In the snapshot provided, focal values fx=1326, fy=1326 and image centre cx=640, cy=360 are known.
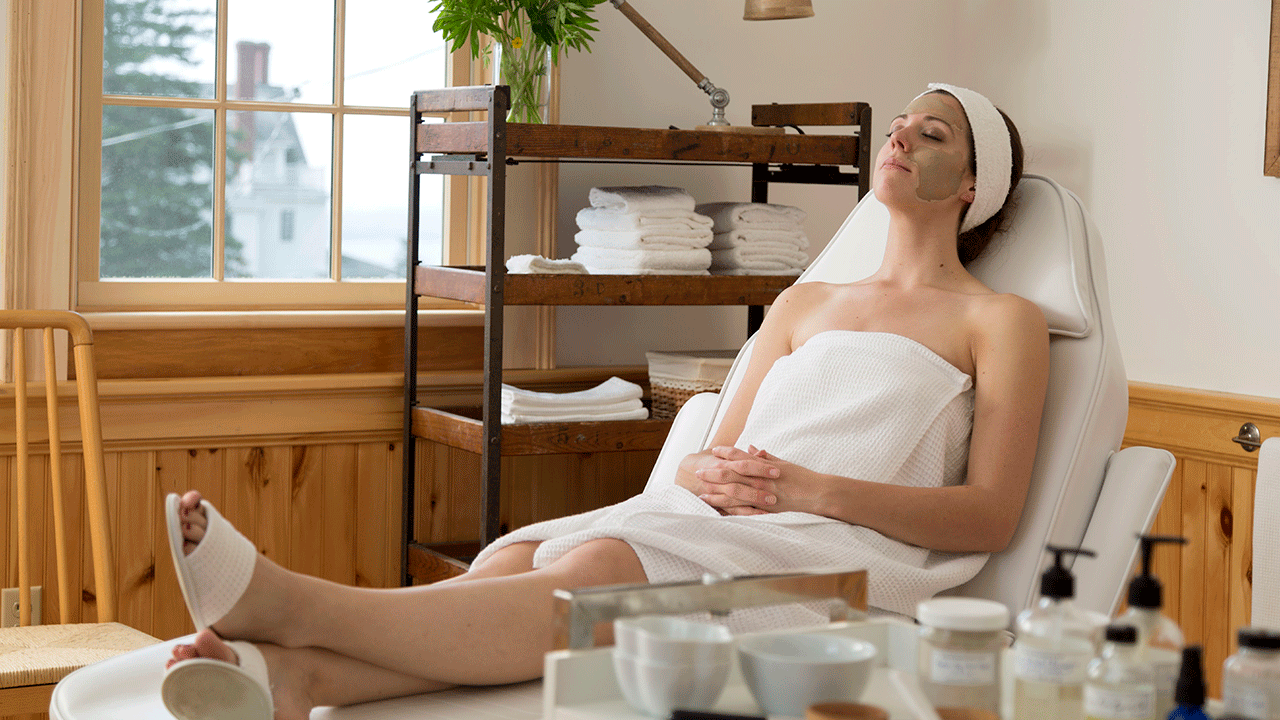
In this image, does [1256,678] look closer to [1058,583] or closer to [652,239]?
[1058,583]

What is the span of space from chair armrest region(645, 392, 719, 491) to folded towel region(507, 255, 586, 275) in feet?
1.31

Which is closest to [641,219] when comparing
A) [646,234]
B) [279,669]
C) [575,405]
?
[646,234]

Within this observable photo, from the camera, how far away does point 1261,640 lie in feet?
2.77

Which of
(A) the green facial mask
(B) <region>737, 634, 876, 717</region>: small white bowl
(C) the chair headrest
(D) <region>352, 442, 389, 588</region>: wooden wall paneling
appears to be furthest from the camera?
(D) <region>352, 442, 389, 588</region>: wooden wall paneling

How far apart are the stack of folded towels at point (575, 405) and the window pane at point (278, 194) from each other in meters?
0.57

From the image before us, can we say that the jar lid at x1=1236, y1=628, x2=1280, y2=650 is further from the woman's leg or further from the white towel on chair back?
the woman's leg

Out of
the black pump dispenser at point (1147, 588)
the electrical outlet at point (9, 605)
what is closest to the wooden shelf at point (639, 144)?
the electrical outlet at point (9, 605)

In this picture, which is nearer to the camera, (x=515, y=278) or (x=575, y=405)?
(x=515, y=278)

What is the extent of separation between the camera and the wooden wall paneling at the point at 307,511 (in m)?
2.59

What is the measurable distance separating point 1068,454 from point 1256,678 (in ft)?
3.07

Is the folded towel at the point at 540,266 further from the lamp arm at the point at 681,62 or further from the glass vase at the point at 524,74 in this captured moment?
the lamp arm at the point at 681,62

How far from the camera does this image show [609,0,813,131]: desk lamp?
2.56 metres

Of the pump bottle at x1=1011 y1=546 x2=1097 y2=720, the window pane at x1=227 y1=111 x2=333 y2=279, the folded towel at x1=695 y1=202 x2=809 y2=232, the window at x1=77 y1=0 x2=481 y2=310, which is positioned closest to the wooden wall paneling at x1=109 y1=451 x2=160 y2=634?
the window at x1=77 y1=0 x2=481 y2=310

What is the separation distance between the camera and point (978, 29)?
120 inches
